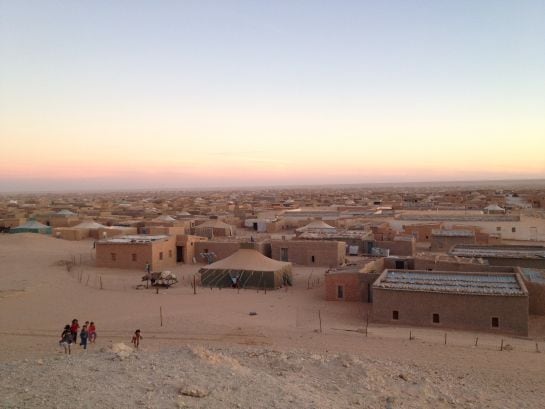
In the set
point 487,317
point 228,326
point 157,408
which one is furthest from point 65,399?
point 487,317

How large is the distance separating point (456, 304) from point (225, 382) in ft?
35.7

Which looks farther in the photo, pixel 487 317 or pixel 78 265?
pixel 78 265

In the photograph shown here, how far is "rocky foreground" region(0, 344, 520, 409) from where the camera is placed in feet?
35.2

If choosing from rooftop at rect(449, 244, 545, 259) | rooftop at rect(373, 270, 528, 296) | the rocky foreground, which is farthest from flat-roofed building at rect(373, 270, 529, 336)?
rooftop at rect(449, 244, 545, 259)

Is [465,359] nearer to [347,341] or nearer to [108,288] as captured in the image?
[347,341]

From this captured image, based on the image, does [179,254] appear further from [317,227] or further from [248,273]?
[317,227]

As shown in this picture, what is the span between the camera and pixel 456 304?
64.2 feet

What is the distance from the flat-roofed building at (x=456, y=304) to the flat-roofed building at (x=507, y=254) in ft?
18.4

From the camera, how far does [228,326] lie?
63.4 feet

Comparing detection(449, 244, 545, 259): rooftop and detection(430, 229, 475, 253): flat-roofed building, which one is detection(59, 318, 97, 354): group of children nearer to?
detection(449, 244, 545, 259): rooftop

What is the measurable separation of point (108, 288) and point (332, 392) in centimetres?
1802

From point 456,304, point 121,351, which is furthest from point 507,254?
point 121,351

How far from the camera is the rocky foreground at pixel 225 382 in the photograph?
1073 centimetres

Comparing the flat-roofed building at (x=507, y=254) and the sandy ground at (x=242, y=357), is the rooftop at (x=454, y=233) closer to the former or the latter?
the flat-roofed building at (x=507, y=254)
